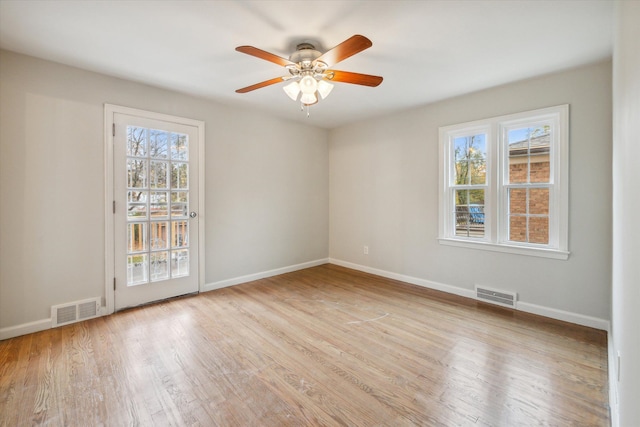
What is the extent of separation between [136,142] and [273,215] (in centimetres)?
210

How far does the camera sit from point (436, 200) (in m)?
3.88

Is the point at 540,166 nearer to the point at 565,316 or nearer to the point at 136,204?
the point at 565,316

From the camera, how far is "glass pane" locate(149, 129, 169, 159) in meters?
3.31

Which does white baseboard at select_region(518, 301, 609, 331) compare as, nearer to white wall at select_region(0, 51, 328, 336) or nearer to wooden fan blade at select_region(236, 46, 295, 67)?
wooden fan blade at select_region(236, 46, 295, 67)

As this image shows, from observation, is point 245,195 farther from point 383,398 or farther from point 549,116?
point 549,116

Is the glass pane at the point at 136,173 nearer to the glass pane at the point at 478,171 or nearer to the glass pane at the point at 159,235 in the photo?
the glass pane at the point at 159,235

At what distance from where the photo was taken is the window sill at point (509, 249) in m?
2.93

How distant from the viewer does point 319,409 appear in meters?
1.71

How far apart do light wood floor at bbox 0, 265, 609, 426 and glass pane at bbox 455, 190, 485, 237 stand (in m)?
0.96

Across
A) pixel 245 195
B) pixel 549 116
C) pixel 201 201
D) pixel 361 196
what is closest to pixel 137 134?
pixel 201 201

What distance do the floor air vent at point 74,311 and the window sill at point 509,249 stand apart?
4.18 meters

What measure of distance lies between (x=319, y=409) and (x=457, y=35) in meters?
2.92

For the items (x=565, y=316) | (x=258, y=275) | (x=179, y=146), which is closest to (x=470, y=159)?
(x=565, y=316)

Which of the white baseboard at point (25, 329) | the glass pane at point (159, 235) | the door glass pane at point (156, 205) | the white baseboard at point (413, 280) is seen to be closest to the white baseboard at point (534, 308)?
the white baseboard at point (413, 280)
